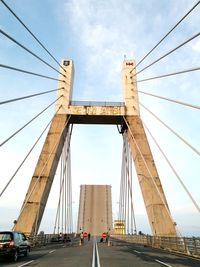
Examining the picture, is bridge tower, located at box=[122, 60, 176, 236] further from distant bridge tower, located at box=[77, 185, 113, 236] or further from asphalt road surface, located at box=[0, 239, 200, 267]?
distant bridge tower, located at box=[77, 185, 113, 236]

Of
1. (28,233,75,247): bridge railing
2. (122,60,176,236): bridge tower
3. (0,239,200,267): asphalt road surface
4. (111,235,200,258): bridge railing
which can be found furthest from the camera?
(122,60,176,236): bridge tower

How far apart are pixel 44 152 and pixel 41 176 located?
243 cm

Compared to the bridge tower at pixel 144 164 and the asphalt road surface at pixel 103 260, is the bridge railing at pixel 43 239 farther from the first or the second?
the bridge tower at pixel 144 164

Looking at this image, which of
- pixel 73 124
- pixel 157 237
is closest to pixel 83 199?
pixel 73 124

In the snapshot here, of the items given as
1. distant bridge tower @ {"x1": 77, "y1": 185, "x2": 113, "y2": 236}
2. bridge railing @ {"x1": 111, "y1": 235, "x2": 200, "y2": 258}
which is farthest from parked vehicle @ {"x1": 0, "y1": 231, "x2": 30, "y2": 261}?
distant bridge tower @ {"x1": 77, "y1": 185, "x2": 113, "y2": 236}

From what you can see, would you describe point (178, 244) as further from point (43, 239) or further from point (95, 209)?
point (95, 209)

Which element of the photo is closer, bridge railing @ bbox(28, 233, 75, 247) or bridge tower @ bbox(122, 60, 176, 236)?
bridge railing @ bbox(28, 233, 75, 247)

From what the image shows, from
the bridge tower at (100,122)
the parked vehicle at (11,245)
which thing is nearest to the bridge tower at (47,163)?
the bridge tower at (100,122)

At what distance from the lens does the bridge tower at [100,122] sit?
30203 mm

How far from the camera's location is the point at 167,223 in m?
30.1

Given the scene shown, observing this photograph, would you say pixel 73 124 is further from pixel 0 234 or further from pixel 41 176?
pixel 0 234

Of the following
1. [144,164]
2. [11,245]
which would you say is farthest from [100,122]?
[11,245]

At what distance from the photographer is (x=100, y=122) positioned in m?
37.4

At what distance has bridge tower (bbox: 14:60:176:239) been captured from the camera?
30.2 meters
